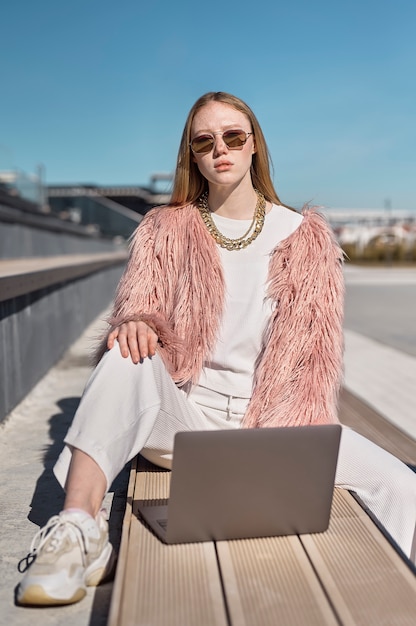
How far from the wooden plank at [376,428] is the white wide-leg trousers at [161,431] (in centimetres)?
101

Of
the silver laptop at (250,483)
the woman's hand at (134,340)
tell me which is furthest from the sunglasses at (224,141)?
the silver laptop at (250,483)

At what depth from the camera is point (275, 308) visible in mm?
2469

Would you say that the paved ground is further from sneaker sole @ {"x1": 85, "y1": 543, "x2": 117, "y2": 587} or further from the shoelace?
the shoelace

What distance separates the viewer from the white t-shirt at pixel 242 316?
2457mm

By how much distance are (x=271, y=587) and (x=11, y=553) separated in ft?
3.02

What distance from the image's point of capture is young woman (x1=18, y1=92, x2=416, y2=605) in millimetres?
2234

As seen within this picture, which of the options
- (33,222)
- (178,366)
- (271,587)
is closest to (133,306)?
(178,366)

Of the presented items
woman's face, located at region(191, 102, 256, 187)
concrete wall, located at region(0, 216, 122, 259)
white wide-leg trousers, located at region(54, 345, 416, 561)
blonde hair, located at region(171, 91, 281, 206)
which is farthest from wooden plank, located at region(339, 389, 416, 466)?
concrete wall, located at region(0, 216, 122, 259)

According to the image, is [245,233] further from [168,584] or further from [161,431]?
[168,584]

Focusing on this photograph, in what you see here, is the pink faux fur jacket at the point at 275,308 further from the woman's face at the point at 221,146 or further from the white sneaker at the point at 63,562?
the white sneaker at the point at 63,562

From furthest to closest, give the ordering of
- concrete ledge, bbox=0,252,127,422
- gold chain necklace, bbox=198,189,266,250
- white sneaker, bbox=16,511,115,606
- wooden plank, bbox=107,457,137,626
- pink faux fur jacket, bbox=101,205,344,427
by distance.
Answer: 1. concrete ledge, bbox=0,252,127,422
2. gold chain necklace, bbox=198,189,266,250
3. pink faux fur jacket, bbox=101,205,344,427
4. white sneaker, bbox=16,511,115,606
5. wooden plank, bbox=107,457,137,626

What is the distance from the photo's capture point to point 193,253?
8.23ft

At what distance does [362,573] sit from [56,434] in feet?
7.67

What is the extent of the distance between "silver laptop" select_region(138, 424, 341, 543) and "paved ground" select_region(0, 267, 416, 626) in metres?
0.33
